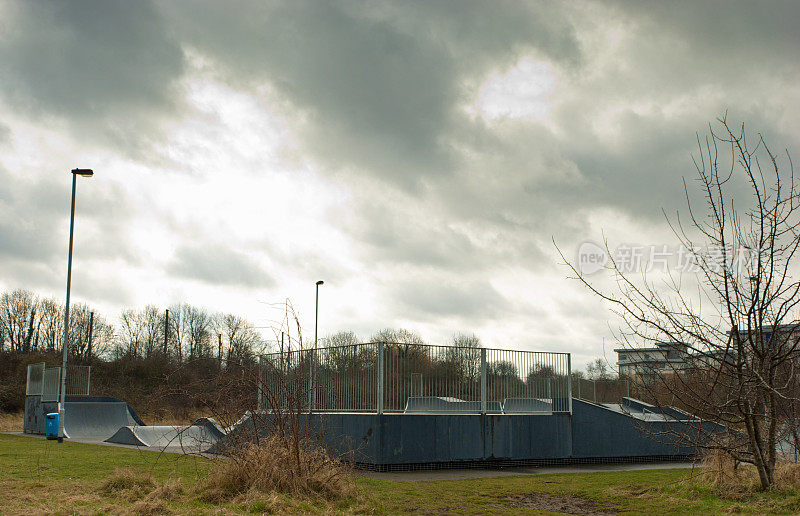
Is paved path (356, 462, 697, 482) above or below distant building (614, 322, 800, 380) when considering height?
below

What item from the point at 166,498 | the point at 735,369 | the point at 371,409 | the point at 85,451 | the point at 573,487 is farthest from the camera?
the point at 85,451

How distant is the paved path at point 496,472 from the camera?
48.5ft

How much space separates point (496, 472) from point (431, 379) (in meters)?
2.81

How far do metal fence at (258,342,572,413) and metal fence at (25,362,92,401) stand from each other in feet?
55.8

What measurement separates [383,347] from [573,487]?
6.01 m

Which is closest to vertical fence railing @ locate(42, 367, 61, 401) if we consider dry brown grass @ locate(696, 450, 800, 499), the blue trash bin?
the blue trash bin

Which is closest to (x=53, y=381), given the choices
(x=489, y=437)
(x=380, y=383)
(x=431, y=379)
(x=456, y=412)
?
(x=380, y=383)

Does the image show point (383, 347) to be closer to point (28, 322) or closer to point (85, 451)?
point (85, 451)

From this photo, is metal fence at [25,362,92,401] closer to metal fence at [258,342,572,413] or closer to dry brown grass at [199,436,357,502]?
metal fence at [258,342,572,413]

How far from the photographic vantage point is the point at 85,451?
63.6 ft

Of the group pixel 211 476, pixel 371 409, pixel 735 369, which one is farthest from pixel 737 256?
pixel 371 409

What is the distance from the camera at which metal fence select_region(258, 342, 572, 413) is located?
16875mm

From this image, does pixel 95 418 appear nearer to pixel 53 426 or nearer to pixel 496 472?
pixel 53 426

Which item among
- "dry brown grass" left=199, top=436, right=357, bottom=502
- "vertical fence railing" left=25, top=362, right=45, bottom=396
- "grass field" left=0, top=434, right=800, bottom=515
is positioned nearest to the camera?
"grass field" left=0, top=434, right=800, bottom=515
